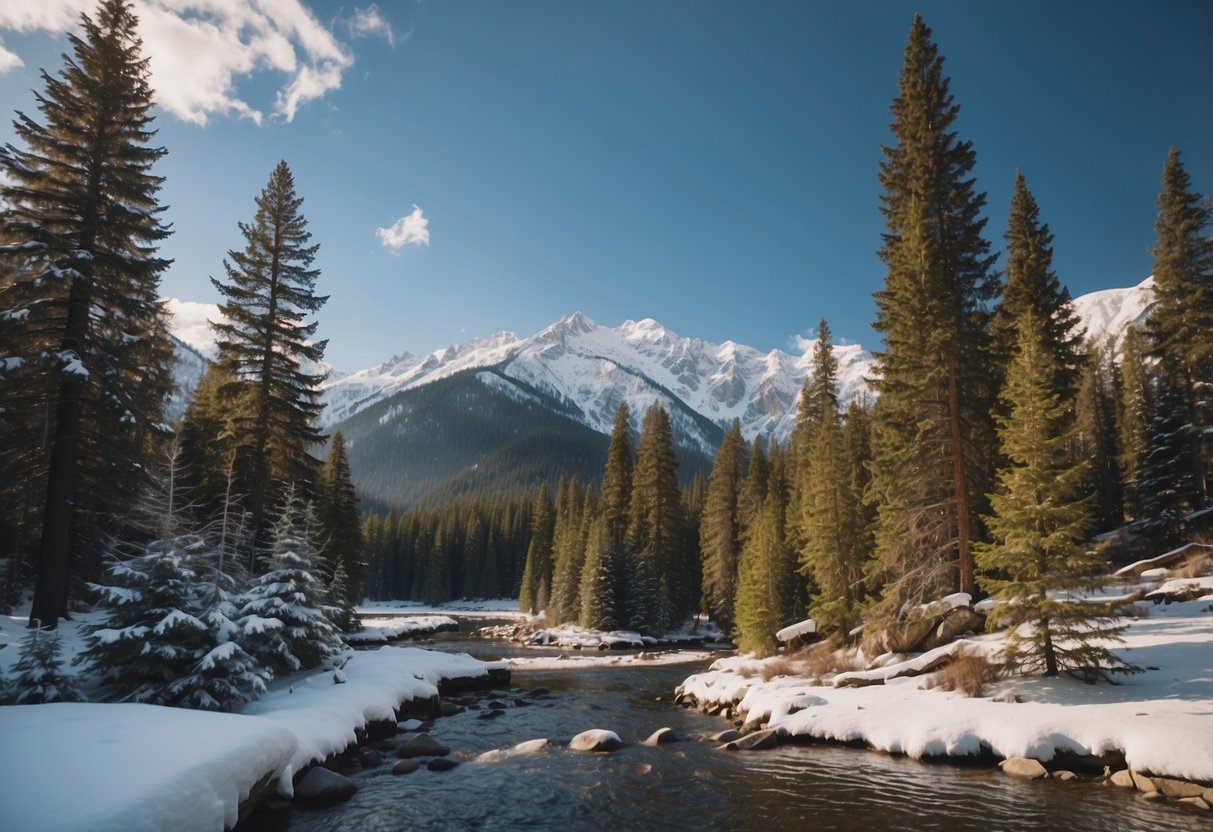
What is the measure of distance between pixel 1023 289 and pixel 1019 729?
2470 centimetres

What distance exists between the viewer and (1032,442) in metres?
16.6

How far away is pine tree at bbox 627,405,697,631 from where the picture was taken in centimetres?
5766

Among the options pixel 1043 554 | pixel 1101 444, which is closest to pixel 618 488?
pixel 1101 444

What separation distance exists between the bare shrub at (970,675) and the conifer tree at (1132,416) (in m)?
30.0

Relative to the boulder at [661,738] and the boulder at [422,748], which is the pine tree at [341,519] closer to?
the boulder at [422,748]

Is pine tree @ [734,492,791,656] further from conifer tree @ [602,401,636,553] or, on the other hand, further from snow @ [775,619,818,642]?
conifer tree @ [602,401,636,553]

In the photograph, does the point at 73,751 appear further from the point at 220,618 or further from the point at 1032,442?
the point at 1032,442

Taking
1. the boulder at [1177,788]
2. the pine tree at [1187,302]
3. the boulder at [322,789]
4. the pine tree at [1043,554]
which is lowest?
the boulder at [322,789]

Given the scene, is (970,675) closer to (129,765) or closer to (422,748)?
(422,748)

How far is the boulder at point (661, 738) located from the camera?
17.7m

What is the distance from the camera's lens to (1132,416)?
42125 millimetres

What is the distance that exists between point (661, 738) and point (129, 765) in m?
13.2

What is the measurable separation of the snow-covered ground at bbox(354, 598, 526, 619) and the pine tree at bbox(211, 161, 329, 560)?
7211 cm

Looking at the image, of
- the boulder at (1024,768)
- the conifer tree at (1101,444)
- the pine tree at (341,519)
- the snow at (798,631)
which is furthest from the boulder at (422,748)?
the conifer tree at (1101,444)
